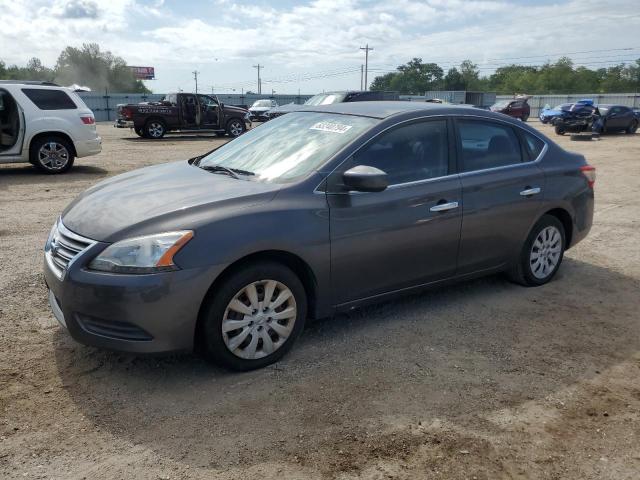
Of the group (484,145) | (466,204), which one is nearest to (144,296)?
(466,204)

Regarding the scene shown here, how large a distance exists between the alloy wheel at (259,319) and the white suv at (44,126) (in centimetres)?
966

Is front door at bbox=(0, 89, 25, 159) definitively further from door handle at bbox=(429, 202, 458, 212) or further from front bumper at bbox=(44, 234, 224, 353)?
door handle at bbox=(429, 202, 458, 212)

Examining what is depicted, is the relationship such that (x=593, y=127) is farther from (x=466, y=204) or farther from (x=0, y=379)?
(x=0, y=379)

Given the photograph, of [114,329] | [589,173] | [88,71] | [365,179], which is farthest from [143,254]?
[88,71]

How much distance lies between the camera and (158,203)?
3.54 meters

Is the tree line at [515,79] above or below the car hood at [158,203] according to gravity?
above

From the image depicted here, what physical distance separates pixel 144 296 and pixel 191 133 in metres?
22.2

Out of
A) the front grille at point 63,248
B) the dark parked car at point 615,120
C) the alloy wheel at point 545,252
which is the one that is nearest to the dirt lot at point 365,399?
the alloy wheel at point 545,252

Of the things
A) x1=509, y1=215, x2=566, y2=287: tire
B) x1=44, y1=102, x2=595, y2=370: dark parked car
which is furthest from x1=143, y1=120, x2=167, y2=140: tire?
x1=509, y1=215, x2=566, y2=287: tire

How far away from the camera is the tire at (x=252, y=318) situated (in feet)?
10.9

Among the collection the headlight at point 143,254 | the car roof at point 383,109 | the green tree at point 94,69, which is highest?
the green tree at point 94,69

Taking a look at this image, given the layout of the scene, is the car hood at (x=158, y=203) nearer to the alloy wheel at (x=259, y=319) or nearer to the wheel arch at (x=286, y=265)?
the wheel arch at (x=286, y=265)

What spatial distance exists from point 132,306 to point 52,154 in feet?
32.7

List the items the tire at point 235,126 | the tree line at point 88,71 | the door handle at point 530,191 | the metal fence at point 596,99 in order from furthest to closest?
the tree line at point 88,71, the metal fence at point 596,99, the tire at point 235,126, the door handle at point 530,191
